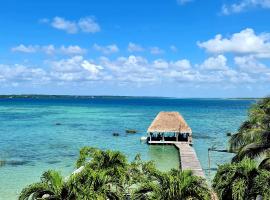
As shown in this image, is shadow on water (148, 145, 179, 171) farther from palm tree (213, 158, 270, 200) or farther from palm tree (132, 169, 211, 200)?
palm tree (132, 169, 211, 200)

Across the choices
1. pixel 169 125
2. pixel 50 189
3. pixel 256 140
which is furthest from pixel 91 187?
pixel 169 125

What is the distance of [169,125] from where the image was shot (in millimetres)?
43938

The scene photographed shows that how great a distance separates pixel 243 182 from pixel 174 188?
111 inches

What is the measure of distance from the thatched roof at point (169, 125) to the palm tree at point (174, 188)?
30.7 m

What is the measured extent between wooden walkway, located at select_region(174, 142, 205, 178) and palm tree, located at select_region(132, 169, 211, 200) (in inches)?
512

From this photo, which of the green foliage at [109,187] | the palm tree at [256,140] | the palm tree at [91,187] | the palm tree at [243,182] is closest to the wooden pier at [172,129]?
the palm tree at [256,140]

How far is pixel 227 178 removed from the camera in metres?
13.3

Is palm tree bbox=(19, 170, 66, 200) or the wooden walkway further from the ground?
palm tree bbox=(19, 170, 66, 200)

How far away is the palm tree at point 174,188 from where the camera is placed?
11.6 metres

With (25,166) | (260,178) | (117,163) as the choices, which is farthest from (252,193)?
(25,166)

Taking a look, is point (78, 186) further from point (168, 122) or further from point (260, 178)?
point (168, 122)

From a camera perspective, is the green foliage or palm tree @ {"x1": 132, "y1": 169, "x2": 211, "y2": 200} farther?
palm tree @ {"x1": 132, "y1": 169, "x2": 211, "y2": 200}

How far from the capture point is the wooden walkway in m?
27.4

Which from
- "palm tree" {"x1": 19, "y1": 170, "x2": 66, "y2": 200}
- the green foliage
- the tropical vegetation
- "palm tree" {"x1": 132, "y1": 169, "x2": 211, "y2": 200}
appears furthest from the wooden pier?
"palm tree" {"x1": 19, "y1": 170, "x2": 66, "y2": 200}
